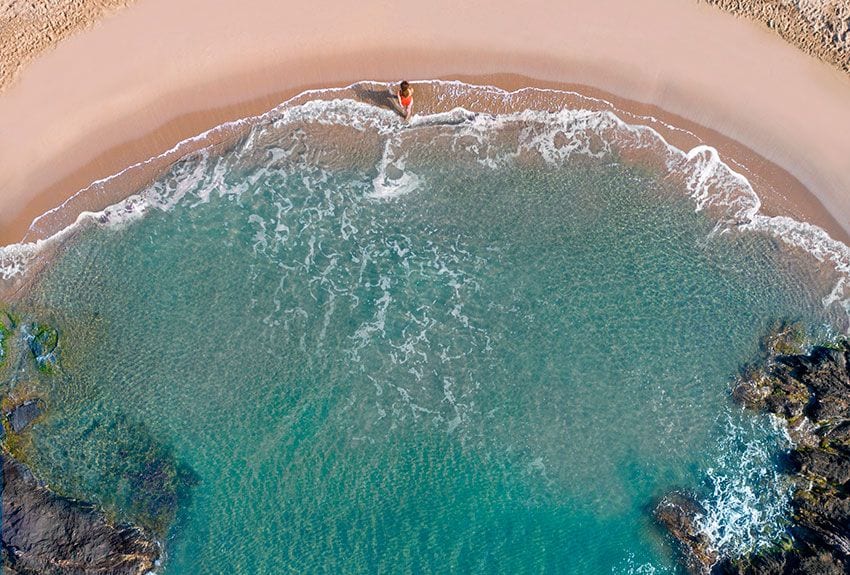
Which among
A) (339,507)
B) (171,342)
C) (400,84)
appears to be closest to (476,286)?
(400,84)

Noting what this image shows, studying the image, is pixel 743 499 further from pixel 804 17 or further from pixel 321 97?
pixel 321 97

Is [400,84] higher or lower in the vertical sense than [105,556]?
higher

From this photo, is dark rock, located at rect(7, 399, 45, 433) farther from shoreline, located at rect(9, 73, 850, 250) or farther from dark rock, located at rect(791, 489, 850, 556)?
dark rock, located at rect(791, 489, 850, 556)

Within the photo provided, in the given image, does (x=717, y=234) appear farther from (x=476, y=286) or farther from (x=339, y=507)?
(x=339, y=507)

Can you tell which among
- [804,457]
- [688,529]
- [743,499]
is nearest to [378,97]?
[688,529]

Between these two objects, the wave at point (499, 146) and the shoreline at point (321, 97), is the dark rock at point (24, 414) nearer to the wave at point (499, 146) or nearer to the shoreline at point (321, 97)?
the wave at point (499, 146)

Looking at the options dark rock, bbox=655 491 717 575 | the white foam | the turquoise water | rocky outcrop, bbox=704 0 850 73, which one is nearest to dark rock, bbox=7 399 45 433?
the turquoise water
